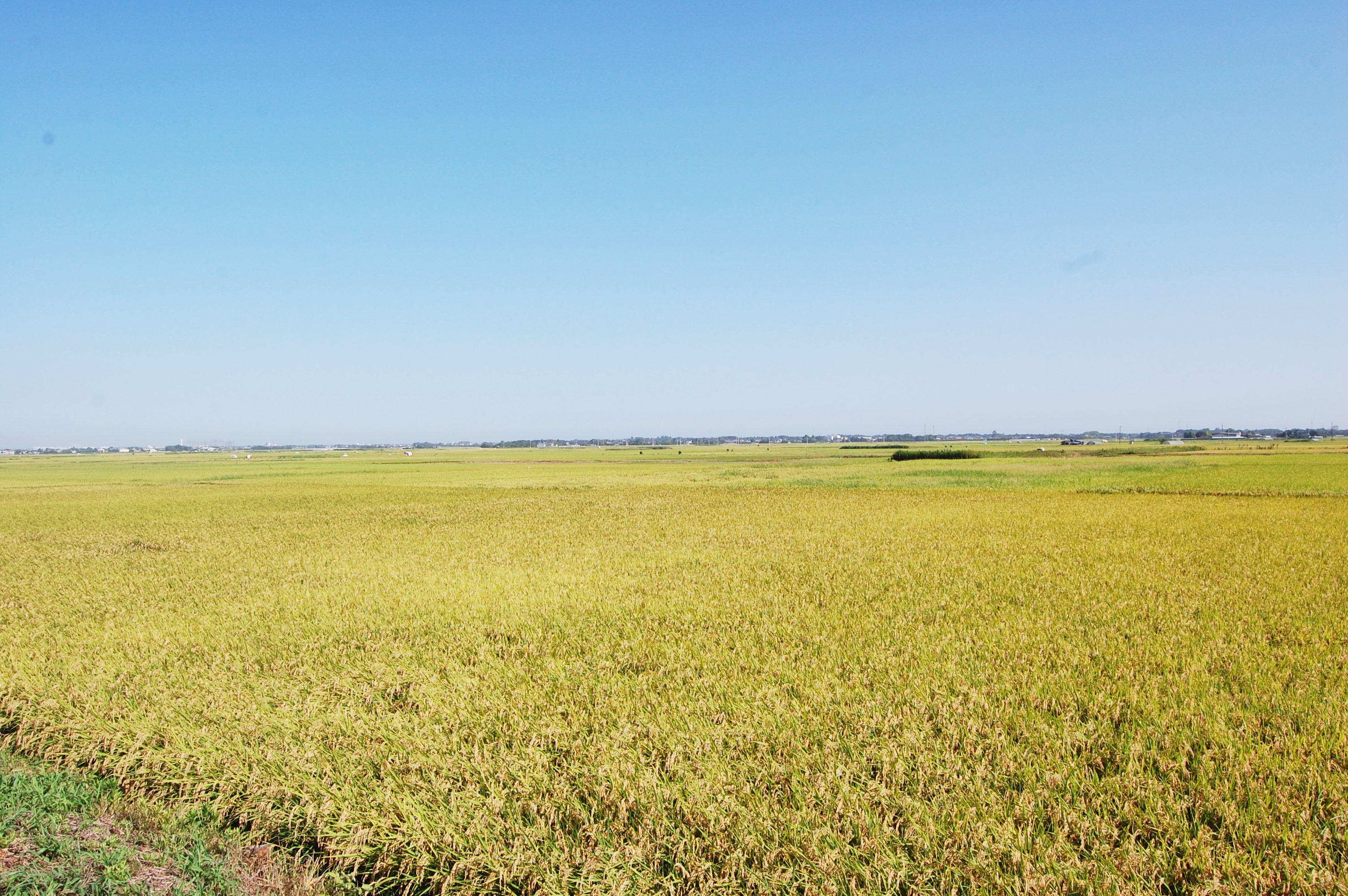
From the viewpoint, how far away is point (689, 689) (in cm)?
593

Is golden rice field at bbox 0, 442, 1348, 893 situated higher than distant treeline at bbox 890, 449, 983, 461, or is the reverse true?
distant treeline at bbox 890, 449, 983, 461

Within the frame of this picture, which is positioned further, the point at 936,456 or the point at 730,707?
the point at 936,456

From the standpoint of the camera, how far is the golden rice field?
360cm

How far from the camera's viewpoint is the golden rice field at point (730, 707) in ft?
11.8

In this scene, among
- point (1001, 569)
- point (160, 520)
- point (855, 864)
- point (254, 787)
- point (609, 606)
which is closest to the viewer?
point (855, 864)

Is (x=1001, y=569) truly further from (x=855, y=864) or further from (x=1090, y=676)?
(x=855, y=864)

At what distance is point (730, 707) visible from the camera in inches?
214

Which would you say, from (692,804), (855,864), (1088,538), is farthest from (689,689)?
(1088,538)

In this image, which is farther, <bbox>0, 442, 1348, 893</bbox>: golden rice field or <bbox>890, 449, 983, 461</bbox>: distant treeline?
<bbox>890, 449, 983, 461</bbox>: distant treeline

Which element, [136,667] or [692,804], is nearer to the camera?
[692,804]

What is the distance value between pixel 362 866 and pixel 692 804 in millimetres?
1988

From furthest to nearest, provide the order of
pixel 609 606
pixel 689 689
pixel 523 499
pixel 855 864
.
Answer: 1. pixel 523 499
2. pixel 609 606
3. pixel 689 689
4. pixel 855 864

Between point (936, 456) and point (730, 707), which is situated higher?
point (936, 456)

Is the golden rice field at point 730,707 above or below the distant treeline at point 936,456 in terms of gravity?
below
